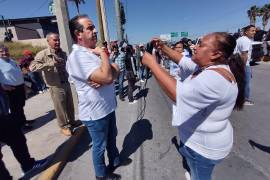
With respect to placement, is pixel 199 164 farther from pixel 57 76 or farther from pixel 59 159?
pixel 57 76

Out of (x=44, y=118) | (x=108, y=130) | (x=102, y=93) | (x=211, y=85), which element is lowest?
(x=44, y=118)

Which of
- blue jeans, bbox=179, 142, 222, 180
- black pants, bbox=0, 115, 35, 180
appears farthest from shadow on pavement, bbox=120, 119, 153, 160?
blue jeans, bbox=179, 142, 222, 180

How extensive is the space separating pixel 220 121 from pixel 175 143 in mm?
2413

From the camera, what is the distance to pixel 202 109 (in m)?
1.54

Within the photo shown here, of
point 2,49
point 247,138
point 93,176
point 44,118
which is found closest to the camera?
point 93,176

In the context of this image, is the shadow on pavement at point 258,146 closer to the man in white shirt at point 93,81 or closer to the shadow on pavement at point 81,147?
the man in white shirt at point 93,81

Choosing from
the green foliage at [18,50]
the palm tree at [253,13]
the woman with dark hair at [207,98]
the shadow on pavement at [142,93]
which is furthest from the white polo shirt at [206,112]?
the palm tree at [253,13]

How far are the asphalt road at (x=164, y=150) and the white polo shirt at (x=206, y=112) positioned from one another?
144 centimetres

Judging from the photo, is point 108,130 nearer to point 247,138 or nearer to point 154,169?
point 154,169

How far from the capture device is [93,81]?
91.1 inches

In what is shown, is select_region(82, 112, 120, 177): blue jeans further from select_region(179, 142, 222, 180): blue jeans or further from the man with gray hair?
the man with gray hair

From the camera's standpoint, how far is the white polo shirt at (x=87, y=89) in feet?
7.45

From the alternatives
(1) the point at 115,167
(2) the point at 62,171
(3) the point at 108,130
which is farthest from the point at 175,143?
(2) the point at 62,171

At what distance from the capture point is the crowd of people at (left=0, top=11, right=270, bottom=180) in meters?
1.53
